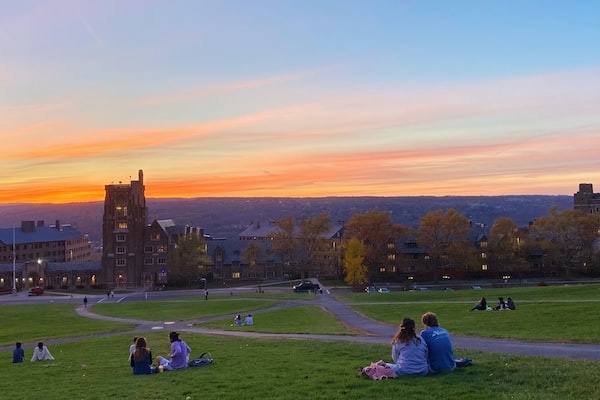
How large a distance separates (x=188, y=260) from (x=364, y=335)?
91653mm

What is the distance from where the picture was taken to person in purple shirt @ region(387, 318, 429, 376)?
56.1 feet

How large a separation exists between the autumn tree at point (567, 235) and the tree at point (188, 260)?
7329 cm

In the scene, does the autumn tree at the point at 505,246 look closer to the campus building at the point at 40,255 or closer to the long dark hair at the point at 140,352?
the campus building at the point at 40,255

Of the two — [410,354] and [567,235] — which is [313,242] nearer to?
[567,235]

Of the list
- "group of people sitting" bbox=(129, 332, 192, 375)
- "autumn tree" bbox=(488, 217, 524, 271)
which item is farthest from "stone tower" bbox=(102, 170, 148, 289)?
"group of people sitting" bbox=(129, 332, 192, 375)

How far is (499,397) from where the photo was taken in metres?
14.7

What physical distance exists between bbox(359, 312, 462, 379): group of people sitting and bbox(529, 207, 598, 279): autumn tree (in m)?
105

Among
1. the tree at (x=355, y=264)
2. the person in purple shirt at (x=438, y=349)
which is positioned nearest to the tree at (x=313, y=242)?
the tree at (x=355, y=264)

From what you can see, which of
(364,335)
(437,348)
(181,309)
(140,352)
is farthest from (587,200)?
(140,352)

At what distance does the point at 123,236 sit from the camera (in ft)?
446

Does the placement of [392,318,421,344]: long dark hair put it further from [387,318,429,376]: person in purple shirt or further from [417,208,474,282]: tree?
[417,208,474,282]: tree

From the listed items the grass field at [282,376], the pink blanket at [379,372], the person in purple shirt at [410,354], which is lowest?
the grass field at [282,376]

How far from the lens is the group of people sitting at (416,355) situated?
17.1 meters

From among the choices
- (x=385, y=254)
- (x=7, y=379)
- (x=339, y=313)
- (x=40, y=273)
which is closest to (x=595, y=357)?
(x=7, y=379)
